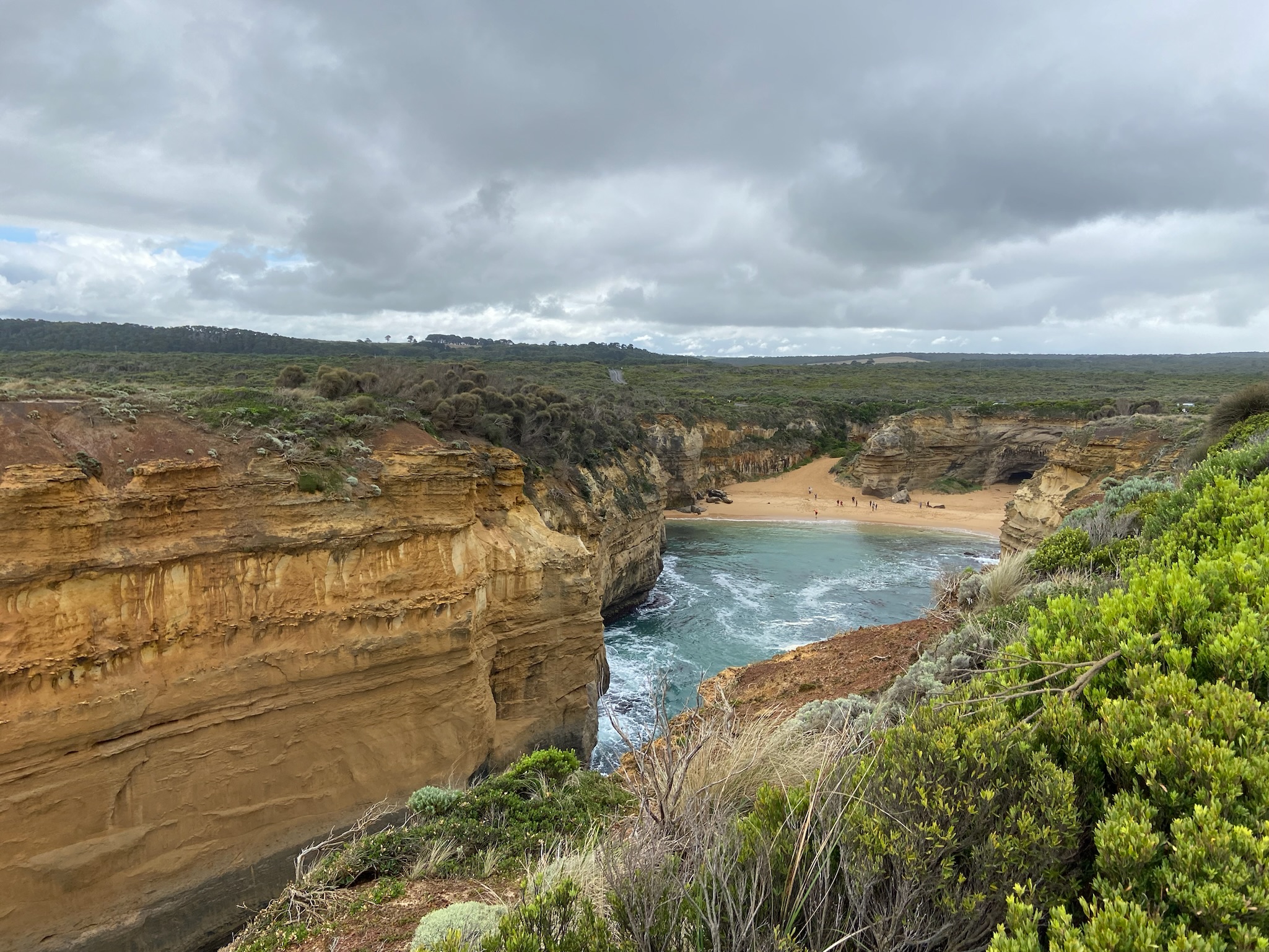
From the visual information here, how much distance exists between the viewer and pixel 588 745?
15312 mm

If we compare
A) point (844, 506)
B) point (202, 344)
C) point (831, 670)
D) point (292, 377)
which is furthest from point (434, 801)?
point (202, 344)

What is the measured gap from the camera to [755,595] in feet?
96.5

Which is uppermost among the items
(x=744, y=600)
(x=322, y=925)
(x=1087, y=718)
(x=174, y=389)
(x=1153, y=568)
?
(x=174, y=389)

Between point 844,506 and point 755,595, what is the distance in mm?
22582

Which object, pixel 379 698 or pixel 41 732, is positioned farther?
pixel 379 698

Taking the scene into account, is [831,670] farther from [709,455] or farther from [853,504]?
[709,455]

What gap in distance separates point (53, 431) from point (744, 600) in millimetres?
23691

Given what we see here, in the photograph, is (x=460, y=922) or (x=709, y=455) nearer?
(x=460, y=922)

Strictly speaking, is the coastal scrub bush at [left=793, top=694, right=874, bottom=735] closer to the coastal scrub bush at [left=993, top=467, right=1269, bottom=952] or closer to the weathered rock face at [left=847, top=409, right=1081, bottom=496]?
the coastal scrub bush at [left=993, top=467, right=1269, bottom=952]

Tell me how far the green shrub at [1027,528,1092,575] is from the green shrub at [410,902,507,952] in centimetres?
807

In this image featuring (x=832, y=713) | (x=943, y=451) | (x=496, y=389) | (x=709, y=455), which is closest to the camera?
(x=832, y=713)

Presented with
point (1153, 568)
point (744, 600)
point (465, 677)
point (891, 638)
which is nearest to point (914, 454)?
point (744, 600)

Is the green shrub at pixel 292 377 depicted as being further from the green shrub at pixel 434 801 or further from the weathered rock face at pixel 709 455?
the weathered rock face at pixel 709 455

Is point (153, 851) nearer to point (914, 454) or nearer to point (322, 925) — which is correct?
point (322, 925)
